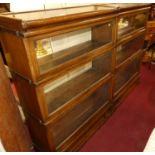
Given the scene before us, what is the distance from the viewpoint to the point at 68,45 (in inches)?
65.7

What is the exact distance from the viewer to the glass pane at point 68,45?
1.33 metres

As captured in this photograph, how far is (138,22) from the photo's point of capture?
2320 millimetres

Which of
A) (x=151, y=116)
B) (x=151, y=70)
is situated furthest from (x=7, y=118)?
(x=151, y=70)

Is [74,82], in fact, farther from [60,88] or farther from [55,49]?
[55,49]

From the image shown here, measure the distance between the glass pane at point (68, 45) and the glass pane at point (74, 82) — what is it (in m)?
0.18

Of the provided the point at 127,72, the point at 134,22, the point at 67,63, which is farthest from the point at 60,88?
the point at 134,22

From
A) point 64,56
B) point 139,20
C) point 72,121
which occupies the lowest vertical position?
point 72,121

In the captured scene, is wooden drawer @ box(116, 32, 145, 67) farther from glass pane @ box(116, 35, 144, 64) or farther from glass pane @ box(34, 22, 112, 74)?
glass pane @ box(34, 22, 112, 74)

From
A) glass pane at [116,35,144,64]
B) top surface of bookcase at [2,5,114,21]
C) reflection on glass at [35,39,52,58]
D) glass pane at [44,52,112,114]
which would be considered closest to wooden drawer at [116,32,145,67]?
glass pane at [116,35,144,64]

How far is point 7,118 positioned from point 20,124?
27cm

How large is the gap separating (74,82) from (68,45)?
40 cm

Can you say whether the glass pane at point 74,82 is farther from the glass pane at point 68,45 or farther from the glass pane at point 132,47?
the glass pane at point 132,47

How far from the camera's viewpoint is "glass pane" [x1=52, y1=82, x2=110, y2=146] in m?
1.61

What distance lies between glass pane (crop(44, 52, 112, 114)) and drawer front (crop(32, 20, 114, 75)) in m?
0.18
